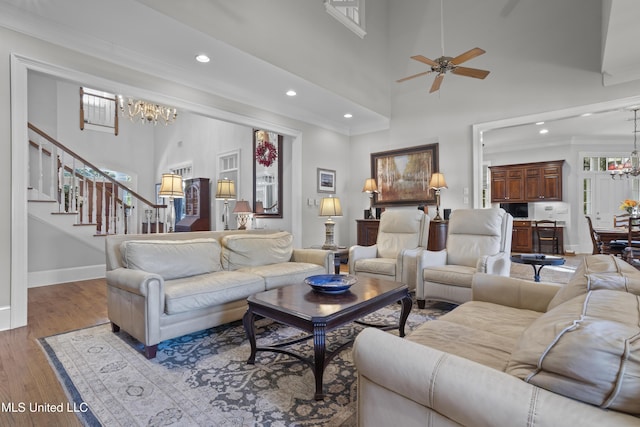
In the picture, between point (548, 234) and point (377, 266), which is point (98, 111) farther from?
point (548, 234)

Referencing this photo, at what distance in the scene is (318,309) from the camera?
6.57ft

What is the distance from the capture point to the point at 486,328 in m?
1.68

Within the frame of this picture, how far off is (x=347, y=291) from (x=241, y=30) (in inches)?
117

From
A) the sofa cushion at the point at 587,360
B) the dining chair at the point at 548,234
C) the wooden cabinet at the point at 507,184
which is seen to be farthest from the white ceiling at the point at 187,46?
the wooden cabinet at the point at 507,184

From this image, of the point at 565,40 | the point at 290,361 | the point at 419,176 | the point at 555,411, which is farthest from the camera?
the point at 419,176

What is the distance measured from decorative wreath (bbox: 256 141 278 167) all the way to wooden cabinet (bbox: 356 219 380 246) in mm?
1942

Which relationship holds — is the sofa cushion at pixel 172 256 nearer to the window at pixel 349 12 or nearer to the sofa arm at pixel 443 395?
the sofa arm at pixel 443 395

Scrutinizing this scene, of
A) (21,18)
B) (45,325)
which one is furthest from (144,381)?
(21,18)

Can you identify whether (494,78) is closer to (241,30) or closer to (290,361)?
(241,30)

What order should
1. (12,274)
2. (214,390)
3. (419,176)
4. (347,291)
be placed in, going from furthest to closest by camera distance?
(419,176), (12,274), (347,291), (214,390)

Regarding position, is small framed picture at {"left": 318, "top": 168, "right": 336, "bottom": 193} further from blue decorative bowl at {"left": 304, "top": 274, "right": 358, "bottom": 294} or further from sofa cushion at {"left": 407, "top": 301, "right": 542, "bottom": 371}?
sofa cushion at {"left": 407, "top": 301, "right": 542, "bottom": 371}

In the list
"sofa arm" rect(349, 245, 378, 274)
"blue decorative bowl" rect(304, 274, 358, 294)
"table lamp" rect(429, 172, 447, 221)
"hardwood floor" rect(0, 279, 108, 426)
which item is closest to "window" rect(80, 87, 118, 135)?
"hardwood floor" rect(0, 279, 108, 426)

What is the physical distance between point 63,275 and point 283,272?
3.86 metres

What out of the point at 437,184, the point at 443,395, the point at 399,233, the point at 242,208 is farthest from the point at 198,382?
the point at 437,184
